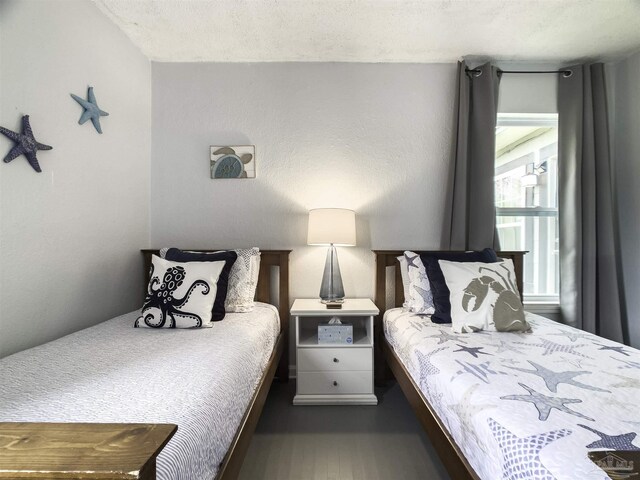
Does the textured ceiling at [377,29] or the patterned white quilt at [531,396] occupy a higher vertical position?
the textured ceiling at [377,29]

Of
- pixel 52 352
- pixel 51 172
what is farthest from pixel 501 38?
pixel 52 352

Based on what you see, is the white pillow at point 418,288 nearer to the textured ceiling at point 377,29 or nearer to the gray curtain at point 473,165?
the gray curtain at point 473,165

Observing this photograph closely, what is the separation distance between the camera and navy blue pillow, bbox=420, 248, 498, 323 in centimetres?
184

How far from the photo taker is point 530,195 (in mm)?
2598

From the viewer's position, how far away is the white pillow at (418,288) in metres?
2.00

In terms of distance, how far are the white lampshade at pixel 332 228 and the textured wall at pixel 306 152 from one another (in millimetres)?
291

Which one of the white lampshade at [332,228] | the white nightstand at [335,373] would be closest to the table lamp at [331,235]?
the white lampshade at [332,228]

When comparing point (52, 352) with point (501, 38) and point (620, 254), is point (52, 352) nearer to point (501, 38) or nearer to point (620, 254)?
point (501, 38)

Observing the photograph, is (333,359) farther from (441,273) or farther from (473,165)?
(473,165)

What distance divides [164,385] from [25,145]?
131 cm

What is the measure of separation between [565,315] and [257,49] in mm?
2953

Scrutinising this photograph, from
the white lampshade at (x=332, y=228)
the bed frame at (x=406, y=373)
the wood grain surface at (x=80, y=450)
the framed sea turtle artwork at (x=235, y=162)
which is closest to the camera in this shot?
the wood grain surface at (x=80, y=450)

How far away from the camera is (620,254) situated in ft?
7.97

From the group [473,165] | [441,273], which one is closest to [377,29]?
[473,165]
